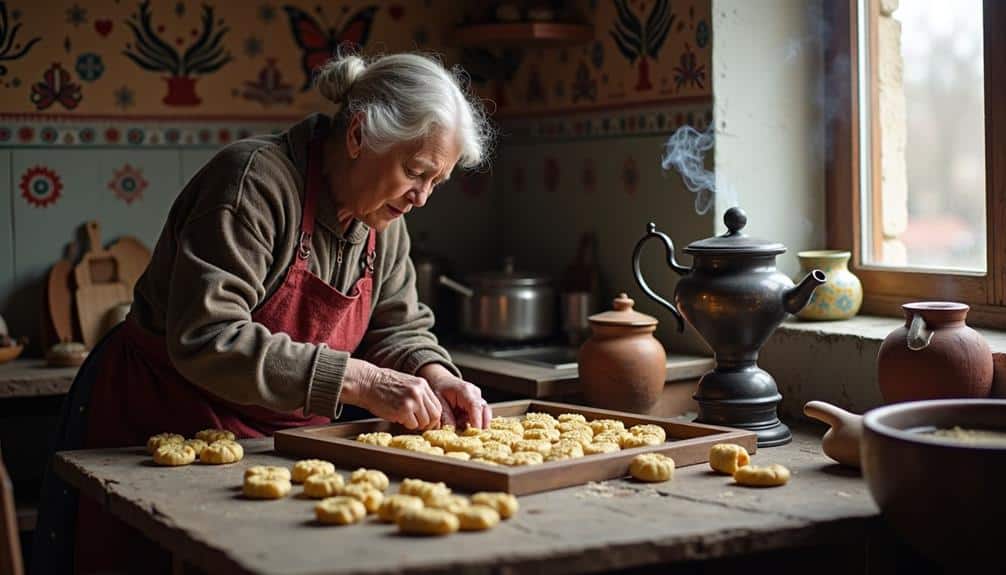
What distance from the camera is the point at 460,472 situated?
2.20 m

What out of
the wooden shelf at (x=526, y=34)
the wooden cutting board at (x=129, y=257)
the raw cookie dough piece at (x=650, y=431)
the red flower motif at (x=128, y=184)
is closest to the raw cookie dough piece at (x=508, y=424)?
the raw cookie dough piece at (x=650, y=431)

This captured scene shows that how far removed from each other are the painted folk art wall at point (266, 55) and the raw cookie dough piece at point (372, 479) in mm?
1735

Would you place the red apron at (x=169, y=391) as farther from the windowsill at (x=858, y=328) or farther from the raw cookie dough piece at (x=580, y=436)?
the windowsill at (x=858, y=328)

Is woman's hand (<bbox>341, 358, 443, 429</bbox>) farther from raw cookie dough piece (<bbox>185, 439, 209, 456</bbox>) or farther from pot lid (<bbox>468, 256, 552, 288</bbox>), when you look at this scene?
pot lid (<bbox>468, 256, 552, 288</bbox>)

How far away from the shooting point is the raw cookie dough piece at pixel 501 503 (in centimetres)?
199

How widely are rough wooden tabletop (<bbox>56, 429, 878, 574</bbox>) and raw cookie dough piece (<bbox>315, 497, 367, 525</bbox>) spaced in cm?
2

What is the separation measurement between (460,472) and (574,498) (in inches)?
8.2

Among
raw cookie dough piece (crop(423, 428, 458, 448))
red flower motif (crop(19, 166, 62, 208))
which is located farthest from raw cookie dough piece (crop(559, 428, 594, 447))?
red flower motif (crop(19, 166, 62, 208))

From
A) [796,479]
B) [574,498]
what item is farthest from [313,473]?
[796,479]

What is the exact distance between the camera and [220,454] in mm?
2412

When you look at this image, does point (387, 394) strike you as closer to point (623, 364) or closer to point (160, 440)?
point (160, 440)

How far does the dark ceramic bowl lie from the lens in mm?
1873

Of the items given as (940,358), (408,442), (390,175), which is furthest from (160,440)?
(940,358)

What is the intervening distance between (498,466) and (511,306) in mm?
1691
